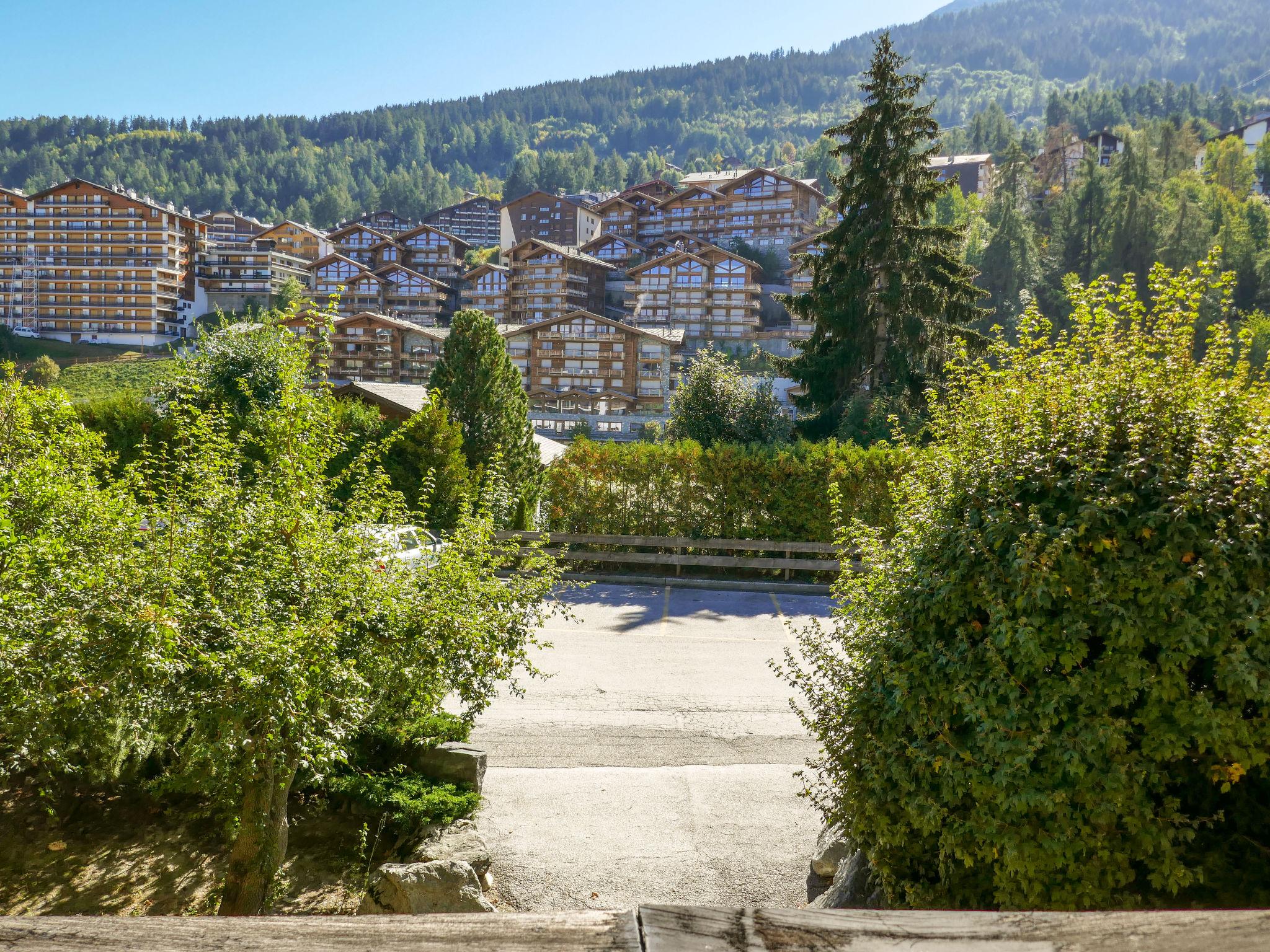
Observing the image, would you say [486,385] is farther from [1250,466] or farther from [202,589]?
[1250,466]

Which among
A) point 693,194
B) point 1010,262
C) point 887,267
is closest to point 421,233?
point 693,194

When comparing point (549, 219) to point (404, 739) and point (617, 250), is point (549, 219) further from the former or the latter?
point (404, 739)

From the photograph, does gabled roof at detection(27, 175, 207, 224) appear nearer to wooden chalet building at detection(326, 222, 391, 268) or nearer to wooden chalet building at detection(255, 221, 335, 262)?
wooden chalet building at detection(255, 221, 335, 262)

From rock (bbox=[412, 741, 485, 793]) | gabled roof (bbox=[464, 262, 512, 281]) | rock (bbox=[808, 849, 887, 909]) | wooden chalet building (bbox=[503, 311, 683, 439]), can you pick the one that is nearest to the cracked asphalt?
rock (bbox=[412, 741, 485, 793])

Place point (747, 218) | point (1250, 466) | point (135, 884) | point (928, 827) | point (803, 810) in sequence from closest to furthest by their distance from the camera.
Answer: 1. point (1250, 466)
2. point (928, 827)
3. point (135, 884)
4. point (803, 810)
5. point (747, 218)

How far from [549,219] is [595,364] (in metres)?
54.5

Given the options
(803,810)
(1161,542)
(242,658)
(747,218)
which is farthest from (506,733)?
(747,218)

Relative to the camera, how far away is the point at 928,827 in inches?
176

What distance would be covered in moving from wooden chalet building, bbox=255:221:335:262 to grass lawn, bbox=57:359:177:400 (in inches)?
1429

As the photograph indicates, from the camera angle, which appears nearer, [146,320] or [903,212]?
[903,212]

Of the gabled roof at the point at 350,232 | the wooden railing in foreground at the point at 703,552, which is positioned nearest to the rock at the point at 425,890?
the wooden railing in foreground at the point at 703,552

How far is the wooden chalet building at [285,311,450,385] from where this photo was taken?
78.4 m

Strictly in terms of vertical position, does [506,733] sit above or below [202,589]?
below

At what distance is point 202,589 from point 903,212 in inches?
1017
